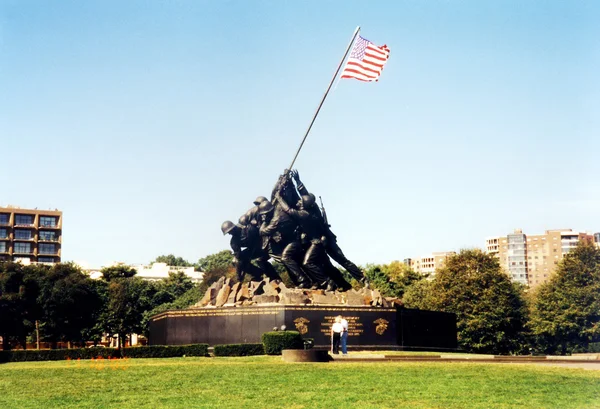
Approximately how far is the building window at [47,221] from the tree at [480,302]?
283 ft

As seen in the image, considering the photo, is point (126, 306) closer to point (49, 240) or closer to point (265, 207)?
point (265, 207)

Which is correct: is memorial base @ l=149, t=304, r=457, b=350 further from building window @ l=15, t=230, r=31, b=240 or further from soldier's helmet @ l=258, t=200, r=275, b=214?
building window @ l=15, t=230, r=31, b=240

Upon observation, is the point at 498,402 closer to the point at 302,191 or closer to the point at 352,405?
the point at 352,405

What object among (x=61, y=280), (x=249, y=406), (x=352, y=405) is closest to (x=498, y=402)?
(x=352, y=405)

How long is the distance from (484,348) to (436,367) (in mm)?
42114

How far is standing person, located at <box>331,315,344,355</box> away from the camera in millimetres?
32219

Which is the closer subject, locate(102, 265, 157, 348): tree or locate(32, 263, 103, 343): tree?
locate(32, 263, 103, 343): tree

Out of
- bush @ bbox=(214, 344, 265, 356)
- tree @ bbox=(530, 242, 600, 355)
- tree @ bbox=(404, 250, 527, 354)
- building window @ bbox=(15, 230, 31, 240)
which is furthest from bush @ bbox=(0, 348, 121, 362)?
building window @ bbox=(15, 230, 31, 240)

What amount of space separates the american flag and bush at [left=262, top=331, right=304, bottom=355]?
466 inches

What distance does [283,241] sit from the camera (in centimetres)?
4231

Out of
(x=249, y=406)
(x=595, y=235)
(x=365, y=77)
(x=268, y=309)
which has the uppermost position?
(x=595, y=235)

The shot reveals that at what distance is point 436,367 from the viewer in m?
25.8

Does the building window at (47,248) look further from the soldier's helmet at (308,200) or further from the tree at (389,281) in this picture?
the soldier's helmet at (308,200)

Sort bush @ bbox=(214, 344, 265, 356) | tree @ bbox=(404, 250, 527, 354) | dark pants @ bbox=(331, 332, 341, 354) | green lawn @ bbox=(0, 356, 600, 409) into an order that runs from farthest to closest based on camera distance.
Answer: tree @ bbox=(404, 250, 527, 354)
dark pants @ bbox=(331, 332, 341, 354)
bush @ bbox=(214, 344, 265, 356)
green lawn @ bbox=(0, 356, 600, 409)
